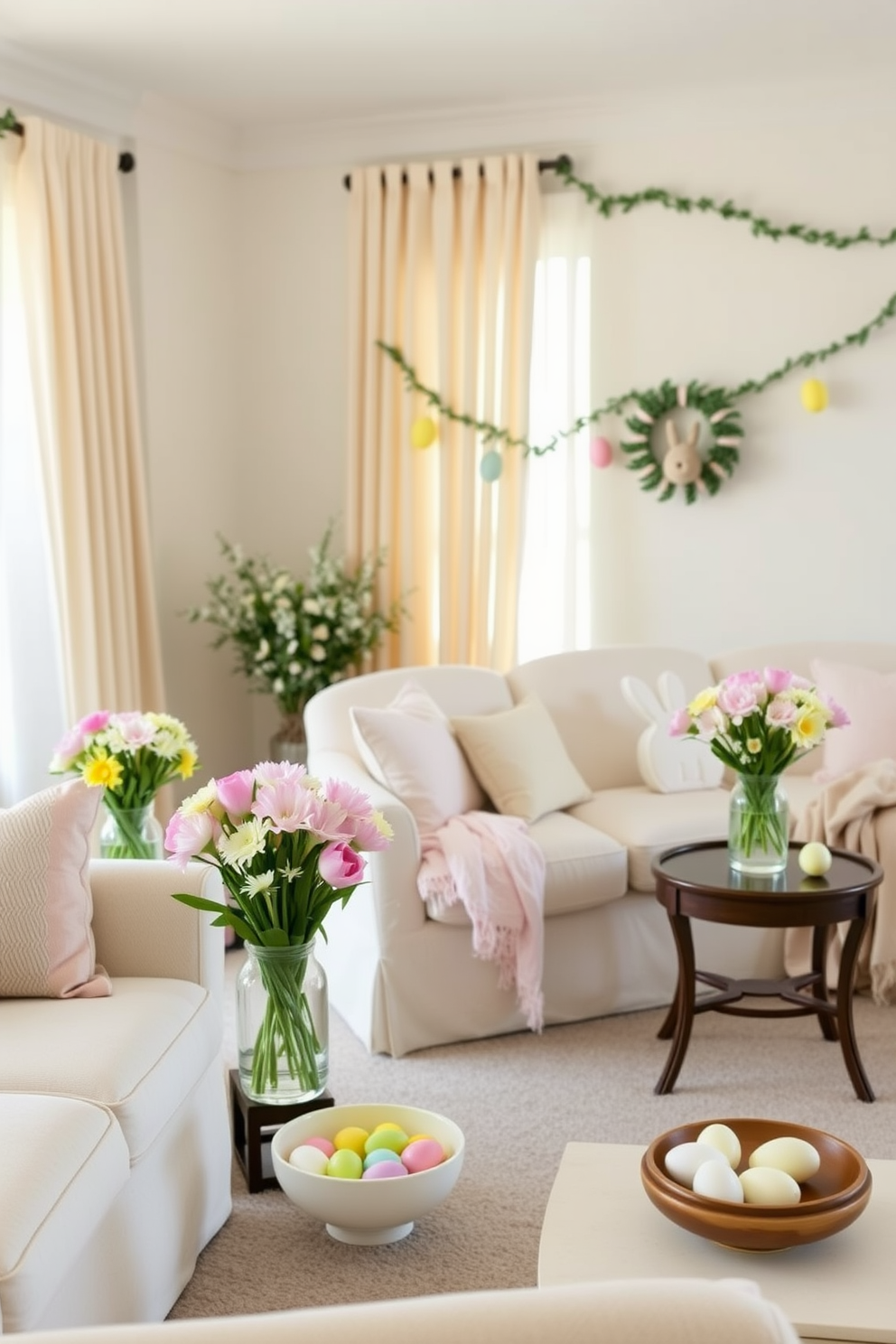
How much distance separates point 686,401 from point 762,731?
2.11m

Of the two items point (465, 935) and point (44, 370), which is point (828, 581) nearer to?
point (465, 935)

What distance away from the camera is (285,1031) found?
262 centimetres

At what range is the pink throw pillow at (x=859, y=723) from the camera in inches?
164

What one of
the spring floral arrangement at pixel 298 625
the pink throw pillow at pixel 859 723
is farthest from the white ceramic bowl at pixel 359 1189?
the spring floral arrangement at pixel 298 625

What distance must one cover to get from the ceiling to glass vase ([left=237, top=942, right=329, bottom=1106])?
2801 millimetres

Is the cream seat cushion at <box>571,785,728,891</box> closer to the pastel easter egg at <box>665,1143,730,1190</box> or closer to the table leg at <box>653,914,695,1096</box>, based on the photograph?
the table leg at <box>653,914,695,1096</box>

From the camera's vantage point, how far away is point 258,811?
2451mm

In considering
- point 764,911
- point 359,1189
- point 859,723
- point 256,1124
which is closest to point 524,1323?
point 359,1189

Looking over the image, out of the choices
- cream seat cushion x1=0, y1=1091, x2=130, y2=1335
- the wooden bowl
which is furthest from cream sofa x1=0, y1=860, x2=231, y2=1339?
the wooden bowl

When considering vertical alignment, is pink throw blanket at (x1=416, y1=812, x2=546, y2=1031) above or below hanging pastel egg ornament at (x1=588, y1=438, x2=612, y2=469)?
below

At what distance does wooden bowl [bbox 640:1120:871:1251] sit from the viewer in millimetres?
1802

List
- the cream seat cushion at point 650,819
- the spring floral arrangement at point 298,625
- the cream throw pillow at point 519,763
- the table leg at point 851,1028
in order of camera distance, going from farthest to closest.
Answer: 1. the spring floral arrangement at point 298,625
2. the cream throw pillow at point 519,763
3. the cream seat cushion at point 650,819
4. the table leg at point 851,1028

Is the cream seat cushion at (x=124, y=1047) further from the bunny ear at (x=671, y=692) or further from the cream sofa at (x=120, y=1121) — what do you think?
the bunny ear at (x=671, y=692)

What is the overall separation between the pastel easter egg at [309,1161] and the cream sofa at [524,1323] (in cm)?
161
